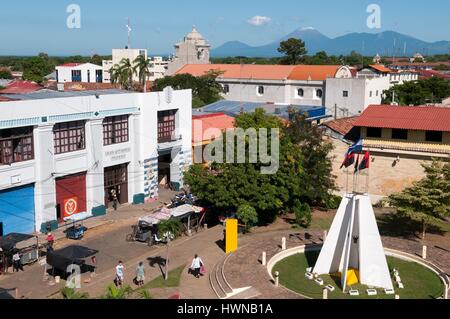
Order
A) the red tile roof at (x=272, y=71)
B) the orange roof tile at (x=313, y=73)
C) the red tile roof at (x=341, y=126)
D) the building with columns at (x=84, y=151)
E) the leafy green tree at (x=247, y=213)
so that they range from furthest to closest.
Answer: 1. the red tile roof at (x=272, y=71)
2. the orange roof tile at (x=313, y=73)
3. the red tile roof at (x=341, y=126)
4. the building with columns at (x=84, y=151)
5. the leafy green tree at (x=247, y=213)

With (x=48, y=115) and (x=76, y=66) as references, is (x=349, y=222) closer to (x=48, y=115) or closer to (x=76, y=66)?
(x=48, y=115)

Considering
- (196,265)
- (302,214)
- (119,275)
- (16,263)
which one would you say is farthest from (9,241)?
(302,214)

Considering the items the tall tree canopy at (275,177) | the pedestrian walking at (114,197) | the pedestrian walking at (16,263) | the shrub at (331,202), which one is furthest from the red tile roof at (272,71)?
the pedestrian walking at (16,263)

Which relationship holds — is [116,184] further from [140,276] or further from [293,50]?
[293,50]

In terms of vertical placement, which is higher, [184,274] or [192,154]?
[192,154]

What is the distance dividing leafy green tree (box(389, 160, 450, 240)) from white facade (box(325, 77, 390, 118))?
32.0 metres

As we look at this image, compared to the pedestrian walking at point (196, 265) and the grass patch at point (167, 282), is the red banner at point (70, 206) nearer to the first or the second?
the grass patch at point (167, 282)

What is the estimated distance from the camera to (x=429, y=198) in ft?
91.8

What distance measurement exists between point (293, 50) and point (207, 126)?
7362 centimetres

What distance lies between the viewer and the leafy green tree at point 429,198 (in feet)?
91.4

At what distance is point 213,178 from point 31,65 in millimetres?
107090

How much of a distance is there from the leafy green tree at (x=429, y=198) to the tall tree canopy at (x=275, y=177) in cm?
552
